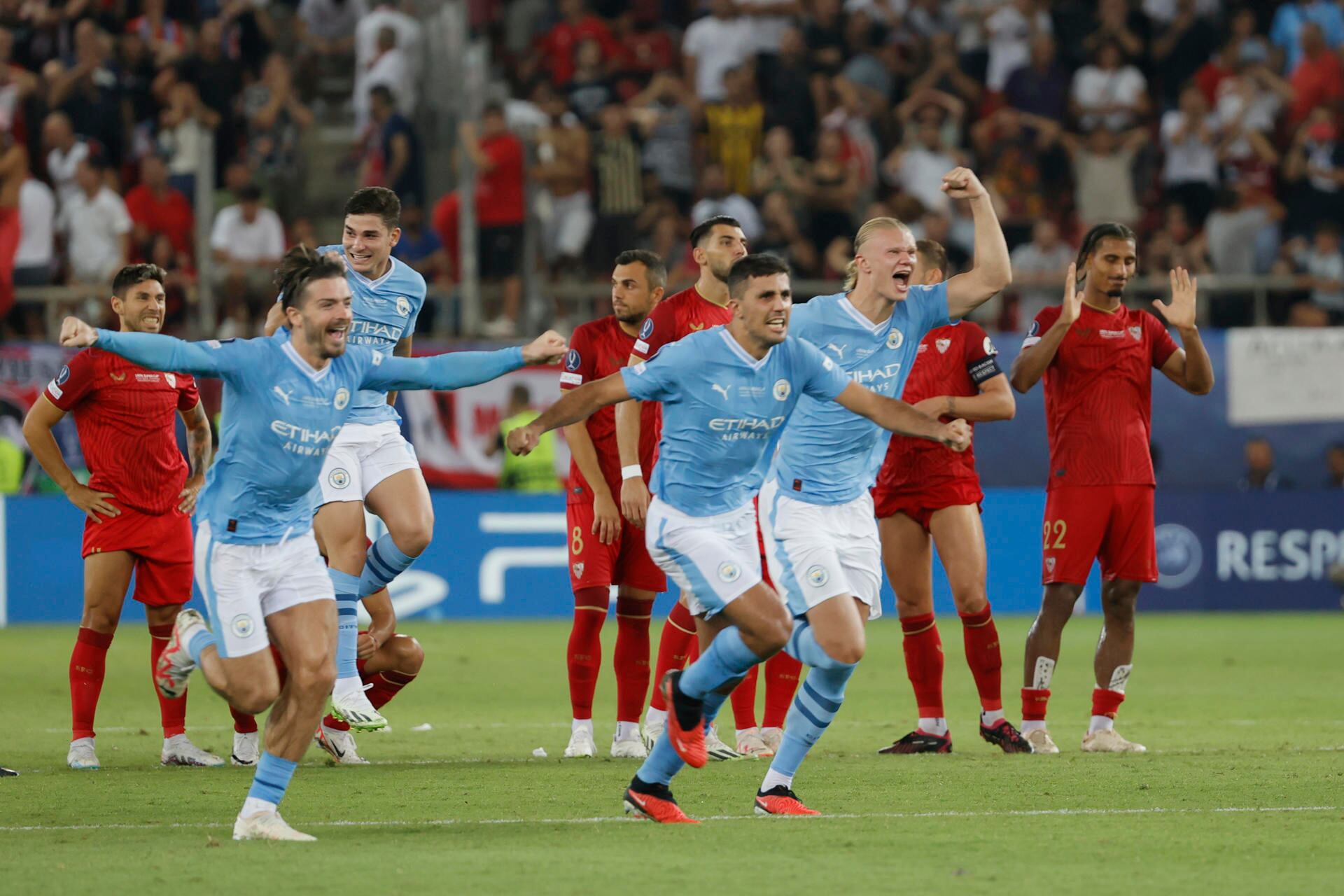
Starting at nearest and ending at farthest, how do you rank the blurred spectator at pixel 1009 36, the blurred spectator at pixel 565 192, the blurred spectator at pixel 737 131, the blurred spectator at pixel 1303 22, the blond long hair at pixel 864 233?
the blond long hair at pixel 864 233, the blurred spectator at pixel 565 192, the blurred spectator at pixel 737 131, the blurred spectator at pixel 1009 36, the blurred spectator at pixel 1303 22

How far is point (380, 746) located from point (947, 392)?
3.52 m

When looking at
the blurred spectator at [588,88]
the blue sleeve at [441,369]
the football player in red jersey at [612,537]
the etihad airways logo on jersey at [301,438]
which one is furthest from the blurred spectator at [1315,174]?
the etihad airways logo on jersey at [301,438]

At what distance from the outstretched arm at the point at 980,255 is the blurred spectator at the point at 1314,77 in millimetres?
14366

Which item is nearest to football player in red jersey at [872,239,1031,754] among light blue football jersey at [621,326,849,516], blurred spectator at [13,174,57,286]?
light blue football jersey at [621,326,849,516]

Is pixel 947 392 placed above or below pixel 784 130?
below

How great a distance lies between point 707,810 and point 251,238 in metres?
12.3

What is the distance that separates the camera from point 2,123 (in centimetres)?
1952

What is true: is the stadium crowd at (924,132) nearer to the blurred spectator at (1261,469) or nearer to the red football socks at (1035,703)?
the blurred spectator at (1261,469)

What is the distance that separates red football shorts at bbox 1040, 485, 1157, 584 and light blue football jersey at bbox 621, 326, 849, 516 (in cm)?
279

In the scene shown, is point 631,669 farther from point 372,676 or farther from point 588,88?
point 588,88

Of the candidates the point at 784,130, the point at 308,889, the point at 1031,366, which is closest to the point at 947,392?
the point at 1031,366

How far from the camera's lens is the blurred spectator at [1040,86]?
70.1 ft

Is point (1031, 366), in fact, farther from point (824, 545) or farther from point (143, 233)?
point (143, 233)

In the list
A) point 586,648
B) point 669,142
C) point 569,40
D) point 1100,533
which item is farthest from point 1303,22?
point 586,648
